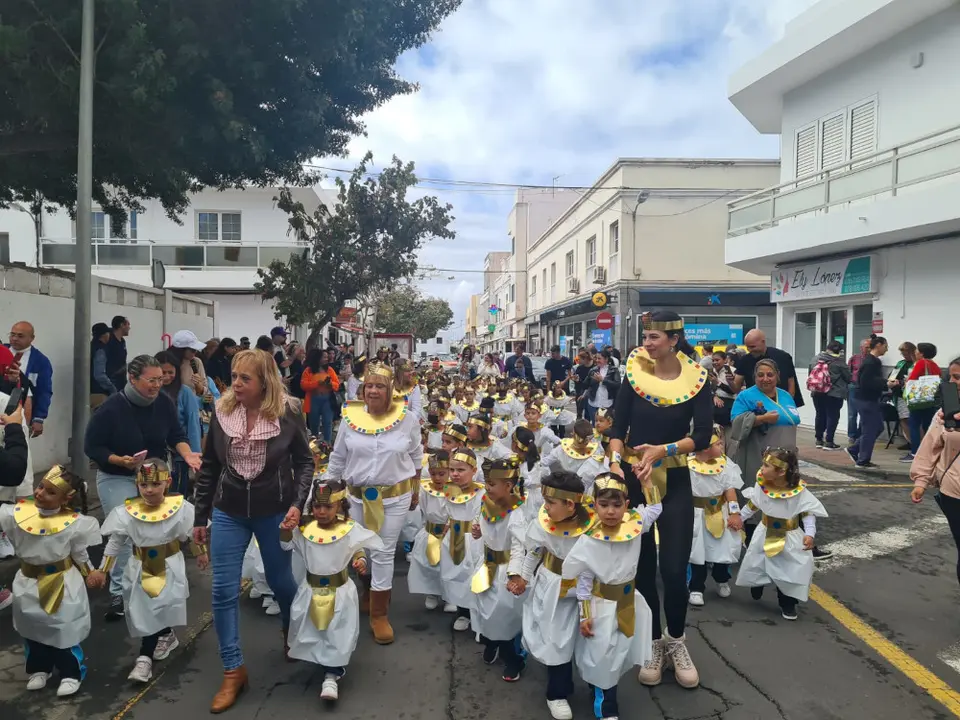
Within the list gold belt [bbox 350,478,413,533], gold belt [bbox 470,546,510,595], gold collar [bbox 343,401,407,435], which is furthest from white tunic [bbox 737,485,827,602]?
gold collar [bbox 343,401,407,435]

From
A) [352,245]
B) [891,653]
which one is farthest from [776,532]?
[352,245]

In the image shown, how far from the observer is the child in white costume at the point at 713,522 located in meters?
4.98

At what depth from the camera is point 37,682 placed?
12.0 feet

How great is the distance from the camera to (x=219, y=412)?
11.8 feet

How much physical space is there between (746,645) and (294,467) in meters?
3.01

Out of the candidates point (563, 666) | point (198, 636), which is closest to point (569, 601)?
point (563, 666)

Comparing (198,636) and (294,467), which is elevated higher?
(294,467)

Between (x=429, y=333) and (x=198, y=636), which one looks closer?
(x=198, y=636)

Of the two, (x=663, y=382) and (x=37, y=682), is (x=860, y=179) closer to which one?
(x=663, y=382)

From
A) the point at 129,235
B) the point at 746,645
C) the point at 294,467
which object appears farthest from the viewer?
the point at 129,235

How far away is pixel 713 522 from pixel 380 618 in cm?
258

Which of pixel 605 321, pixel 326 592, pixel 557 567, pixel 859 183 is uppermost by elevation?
pixel 859 183

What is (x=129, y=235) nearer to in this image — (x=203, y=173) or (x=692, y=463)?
(x=203, y=173)

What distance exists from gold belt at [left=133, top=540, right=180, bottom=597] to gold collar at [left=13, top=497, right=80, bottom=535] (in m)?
0.41
